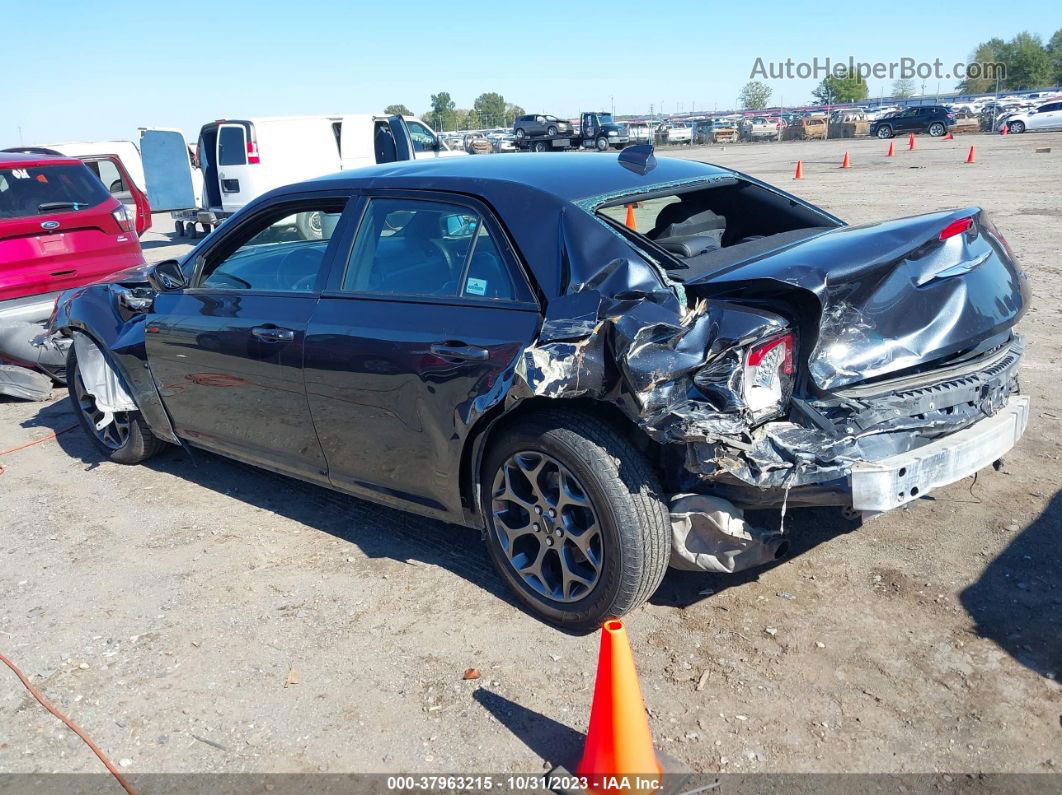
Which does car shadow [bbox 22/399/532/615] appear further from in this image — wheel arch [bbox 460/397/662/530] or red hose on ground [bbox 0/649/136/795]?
red hose on ground [bbox 0/649/136/795]

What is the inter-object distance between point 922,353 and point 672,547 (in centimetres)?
114

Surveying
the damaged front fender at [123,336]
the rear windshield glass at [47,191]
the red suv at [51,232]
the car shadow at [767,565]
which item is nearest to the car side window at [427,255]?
the car shadow at [767,565]

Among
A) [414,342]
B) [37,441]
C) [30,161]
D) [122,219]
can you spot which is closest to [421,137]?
[122,219]

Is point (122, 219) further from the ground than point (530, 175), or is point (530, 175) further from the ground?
point (530, 175)

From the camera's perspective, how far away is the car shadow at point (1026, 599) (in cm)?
315

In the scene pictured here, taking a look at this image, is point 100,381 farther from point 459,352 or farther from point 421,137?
point 421,137

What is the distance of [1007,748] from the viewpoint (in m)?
2.69

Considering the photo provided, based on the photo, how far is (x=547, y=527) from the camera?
3430 mm

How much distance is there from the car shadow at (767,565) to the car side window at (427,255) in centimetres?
136

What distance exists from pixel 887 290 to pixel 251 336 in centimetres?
284

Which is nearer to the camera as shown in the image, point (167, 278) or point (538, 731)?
point (538, 731)

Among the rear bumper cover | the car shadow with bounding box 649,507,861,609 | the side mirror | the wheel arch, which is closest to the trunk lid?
the rear bumper cover

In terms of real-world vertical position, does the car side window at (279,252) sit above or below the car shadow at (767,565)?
above

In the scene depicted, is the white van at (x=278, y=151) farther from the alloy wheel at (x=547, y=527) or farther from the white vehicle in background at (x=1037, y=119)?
the white vehicle in background at (x=1037, y=119)
